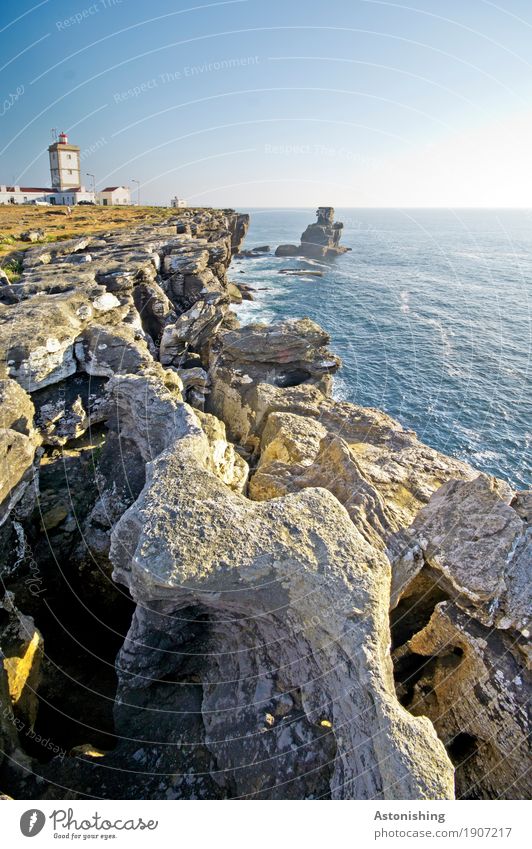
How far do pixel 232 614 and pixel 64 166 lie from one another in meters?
127

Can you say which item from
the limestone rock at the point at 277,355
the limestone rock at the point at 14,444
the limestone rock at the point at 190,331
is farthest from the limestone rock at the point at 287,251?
the limestone rock at the point at 14,444

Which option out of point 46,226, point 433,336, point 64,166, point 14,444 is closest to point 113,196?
point 64,166

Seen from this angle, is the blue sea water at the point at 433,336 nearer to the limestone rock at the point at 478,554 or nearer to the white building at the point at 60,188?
the limestone rock at the point at 478,554

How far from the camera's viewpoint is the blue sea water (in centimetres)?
4131

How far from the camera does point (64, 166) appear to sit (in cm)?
10619

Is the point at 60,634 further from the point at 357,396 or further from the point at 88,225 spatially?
the point at 88,225

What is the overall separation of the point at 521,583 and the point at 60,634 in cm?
1158

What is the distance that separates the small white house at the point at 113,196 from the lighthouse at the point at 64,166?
21.6 feet

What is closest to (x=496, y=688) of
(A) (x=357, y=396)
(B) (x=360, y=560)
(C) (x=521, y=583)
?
(C) (x=521, y=583)

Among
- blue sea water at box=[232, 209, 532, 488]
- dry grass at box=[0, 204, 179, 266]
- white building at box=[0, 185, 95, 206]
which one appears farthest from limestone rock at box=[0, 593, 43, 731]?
white building at box=[0, 185, 95, 206]

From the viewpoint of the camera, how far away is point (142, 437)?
13.6 m

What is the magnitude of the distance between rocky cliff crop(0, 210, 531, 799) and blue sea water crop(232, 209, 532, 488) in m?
27.0

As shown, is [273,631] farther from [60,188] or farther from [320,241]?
[320,241]

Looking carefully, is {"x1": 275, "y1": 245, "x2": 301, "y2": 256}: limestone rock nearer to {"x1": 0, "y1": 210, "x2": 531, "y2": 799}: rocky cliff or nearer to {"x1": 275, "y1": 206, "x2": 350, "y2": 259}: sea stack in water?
{"x1": 275, "y1": 206, "x2": 350, "y2": 259}: sea stack in water
